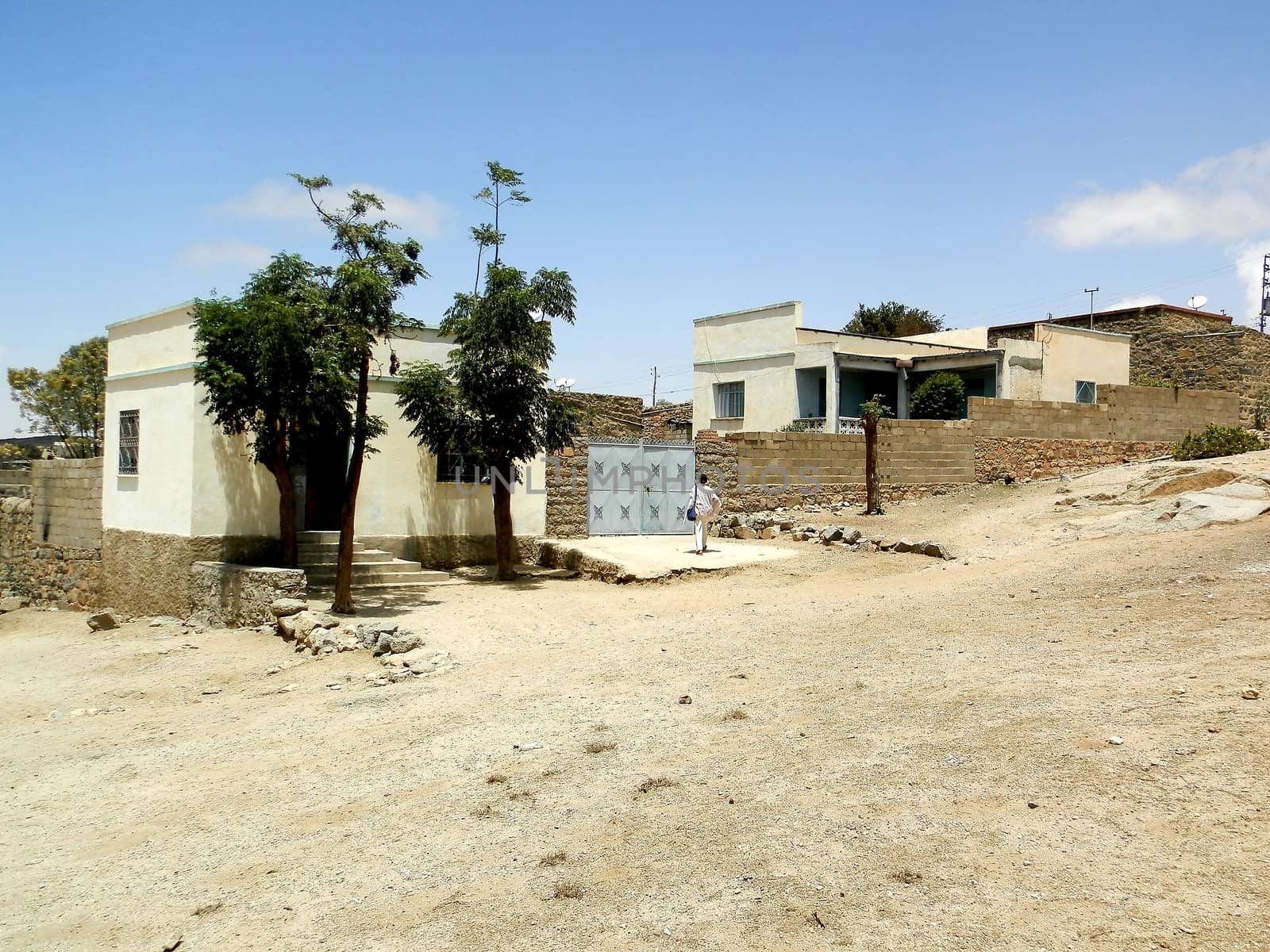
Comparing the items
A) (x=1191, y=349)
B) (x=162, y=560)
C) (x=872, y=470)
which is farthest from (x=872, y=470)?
(x=1191, y=349)

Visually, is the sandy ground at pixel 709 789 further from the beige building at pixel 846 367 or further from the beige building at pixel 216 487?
the beige building at pixel 846 367

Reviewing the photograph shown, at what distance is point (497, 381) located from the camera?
14.7 meters

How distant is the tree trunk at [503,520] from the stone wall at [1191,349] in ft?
67.6

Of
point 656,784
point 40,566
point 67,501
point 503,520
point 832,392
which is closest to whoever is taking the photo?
point 656,784

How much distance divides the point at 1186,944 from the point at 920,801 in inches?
61.4

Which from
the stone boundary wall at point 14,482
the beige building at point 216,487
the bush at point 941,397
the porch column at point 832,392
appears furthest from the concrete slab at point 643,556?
the bush at point 941,397

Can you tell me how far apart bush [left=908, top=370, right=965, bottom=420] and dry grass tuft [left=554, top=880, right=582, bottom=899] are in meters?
25.4

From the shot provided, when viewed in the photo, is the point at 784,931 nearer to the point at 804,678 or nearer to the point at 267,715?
the point at 804,678

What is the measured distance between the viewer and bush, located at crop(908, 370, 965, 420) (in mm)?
28078

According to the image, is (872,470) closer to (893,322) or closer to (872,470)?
(872,470)

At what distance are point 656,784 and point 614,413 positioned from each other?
69.2 feet

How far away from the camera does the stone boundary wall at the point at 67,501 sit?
1661 centimetres

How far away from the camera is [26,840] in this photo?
5.90m

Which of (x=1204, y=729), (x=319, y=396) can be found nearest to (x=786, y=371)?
(x=319, y=396)
